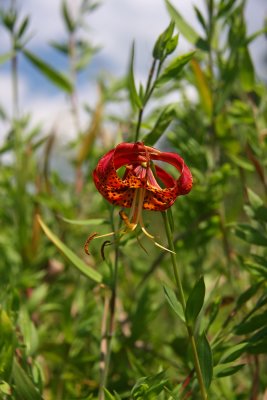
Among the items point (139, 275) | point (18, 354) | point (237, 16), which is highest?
point (237, 16)

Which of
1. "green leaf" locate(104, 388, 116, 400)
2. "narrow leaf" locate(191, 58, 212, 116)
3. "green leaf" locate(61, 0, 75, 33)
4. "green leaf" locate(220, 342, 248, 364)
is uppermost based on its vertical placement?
"green leaf" locate(61, 0, 75, 33)

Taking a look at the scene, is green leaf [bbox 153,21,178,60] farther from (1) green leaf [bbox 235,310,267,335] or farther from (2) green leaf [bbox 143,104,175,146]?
(1) green leaf [bbox 235,310,267,335]

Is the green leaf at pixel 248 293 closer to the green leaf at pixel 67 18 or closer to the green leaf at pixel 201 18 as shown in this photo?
the green leaf at pixel 201 18

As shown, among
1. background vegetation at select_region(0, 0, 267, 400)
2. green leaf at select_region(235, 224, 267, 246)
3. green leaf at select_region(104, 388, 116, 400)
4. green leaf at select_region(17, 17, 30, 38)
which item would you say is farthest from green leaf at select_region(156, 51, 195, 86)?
green leaf at select_region(17, 17, 30, 38)

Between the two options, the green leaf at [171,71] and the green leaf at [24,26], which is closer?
the green leaf at [171,71]

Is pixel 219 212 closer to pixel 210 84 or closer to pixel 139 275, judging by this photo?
pixel 210 84

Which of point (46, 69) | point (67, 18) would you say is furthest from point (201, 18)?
point (67, 18)

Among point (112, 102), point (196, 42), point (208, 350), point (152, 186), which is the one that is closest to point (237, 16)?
point (196, 42)

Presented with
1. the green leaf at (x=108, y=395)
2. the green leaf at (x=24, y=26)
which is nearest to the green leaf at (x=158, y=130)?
the green leaf at (x=108, y=395)
